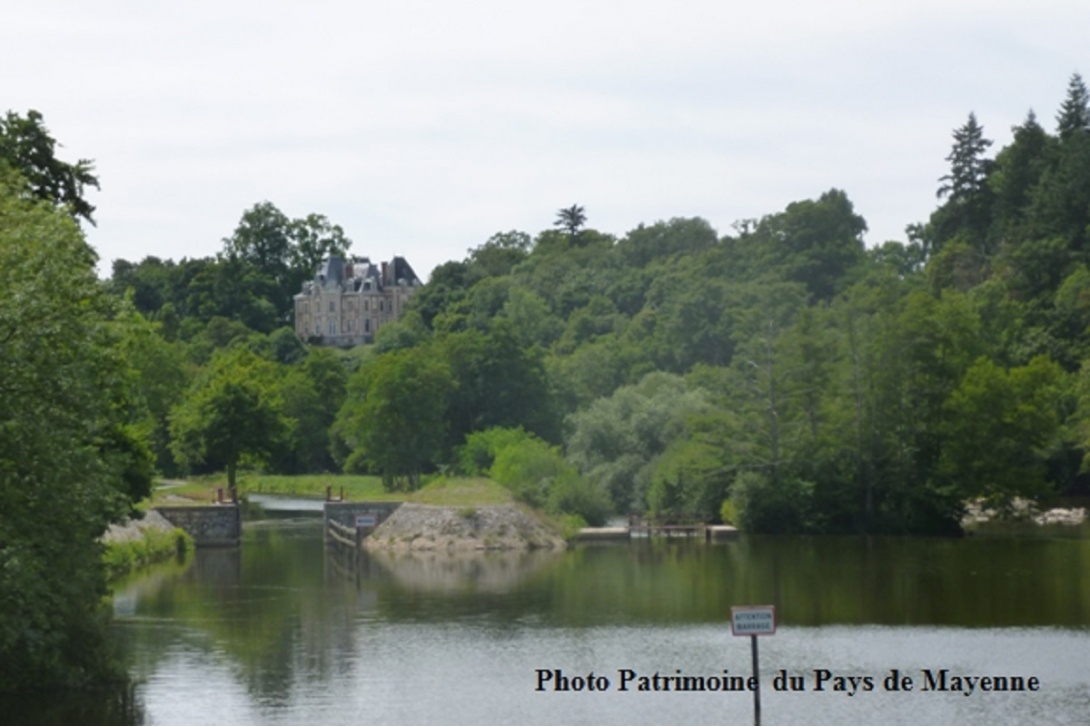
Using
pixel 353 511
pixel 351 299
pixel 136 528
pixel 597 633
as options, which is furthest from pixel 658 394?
pixel 351 299

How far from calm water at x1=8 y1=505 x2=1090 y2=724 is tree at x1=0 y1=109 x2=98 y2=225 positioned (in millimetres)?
10802

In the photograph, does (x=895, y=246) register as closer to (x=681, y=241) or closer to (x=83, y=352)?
(x=681, y=241)

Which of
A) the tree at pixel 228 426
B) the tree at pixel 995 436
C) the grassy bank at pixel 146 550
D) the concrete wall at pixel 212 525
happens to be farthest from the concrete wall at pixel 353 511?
the tree at pixel 995 436

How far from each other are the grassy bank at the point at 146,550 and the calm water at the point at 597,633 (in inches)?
50.1

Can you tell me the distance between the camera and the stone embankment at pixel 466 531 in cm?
6688

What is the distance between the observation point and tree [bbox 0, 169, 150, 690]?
27.0 m

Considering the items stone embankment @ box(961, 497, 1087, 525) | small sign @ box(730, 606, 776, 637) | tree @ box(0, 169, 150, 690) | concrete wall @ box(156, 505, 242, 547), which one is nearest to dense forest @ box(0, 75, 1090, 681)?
tree @ box(0, 169, 150, 690)

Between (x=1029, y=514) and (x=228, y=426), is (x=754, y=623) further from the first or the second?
(x=228, y=426)

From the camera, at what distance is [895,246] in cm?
15900

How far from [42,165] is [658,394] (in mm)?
48372

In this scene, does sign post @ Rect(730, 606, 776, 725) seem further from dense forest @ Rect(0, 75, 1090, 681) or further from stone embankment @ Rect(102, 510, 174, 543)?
stone embankment @ Rect(102, 510, 174, 543)

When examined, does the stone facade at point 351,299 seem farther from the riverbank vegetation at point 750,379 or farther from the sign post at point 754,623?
the sign post at point 754,623

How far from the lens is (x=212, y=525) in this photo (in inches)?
2660

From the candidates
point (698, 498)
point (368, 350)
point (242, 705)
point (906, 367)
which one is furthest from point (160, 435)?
point (242, 705)
